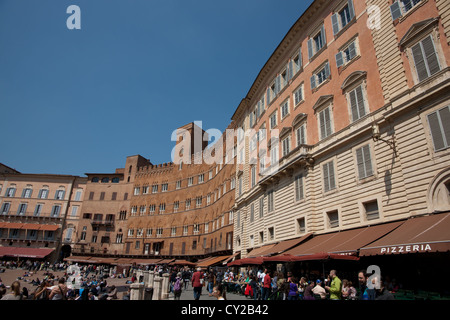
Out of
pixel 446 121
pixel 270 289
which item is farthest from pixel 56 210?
pixel 446 121

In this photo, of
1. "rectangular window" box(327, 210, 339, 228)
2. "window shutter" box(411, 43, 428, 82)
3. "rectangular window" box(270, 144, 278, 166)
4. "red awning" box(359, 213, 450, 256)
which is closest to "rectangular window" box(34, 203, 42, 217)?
"rectangular window" box(270, 144, 278, 166)

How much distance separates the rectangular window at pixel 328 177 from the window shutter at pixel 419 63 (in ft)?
23.1

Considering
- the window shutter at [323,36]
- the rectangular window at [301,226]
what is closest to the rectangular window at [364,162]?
the rectangular window at [301,226]

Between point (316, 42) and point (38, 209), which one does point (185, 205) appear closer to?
point (38, 209)

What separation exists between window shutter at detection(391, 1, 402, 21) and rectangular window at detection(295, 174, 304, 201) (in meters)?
11.2

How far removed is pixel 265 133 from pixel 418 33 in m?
17.1

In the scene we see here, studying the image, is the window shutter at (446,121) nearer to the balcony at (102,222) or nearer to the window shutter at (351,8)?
the window shutter at (351,8)

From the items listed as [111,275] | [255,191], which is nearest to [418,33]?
[255,191]

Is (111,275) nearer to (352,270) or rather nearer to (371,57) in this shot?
(352,270)

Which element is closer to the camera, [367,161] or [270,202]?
[367,161]

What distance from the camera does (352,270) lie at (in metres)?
15.7

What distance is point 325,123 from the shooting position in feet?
65.8

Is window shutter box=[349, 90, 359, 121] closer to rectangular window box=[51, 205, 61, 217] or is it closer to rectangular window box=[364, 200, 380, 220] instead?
rectangular window box=[364, 200, 380, 220]

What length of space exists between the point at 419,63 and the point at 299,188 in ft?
35.7
